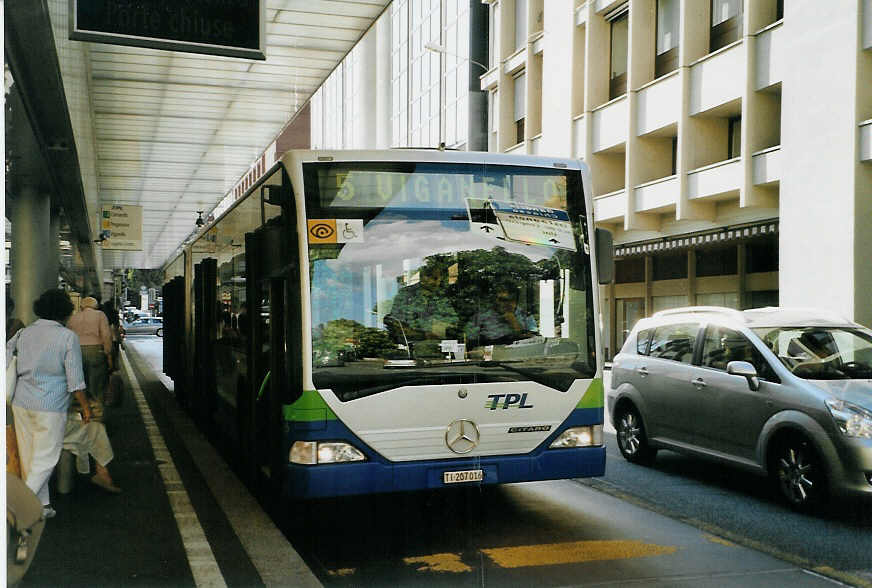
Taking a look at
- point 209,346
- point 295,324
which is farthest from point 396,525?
point 209,346

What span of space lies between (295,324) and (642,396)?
485 centimetres

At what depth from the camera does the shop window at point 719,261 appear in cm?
2061

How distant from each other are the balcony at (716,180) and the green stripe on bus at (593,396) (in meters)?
14.1

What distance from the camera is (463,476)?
20.6ft

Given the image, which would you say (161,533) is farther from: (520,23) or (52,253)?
(520,23)

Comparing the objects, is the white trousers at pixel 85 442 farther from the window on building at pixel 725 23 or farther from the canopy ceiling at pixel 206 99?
the window on building at pixel 725 23

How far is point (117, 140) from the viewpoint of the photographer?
15.0 m

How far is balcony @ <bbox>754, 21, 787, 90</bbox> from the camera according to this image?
18.1m

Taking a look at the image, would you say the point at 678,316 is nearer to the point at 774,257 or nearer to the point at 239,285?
the point at 239,285

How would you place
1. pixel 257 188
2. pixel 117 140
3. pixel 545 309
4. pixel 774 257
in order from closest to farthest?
pixel 545 309, pixel 257 188, pixel 117 140, pixel 774 257

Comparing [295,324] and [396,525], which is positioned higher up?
[295,324]

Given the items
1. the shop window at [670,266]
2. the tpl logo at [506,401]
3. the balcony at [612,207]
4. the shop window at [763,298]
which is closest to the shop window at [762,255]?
the shop window at [763,298]

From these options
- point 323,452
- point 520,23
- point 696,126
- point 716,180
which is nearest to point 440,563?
point 323,452

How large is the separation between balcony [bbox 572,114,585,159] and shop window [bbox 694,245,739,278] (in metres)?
5.54
